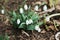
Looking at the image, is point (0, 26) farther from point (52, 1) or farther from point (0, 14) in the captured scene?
point (52, 1)

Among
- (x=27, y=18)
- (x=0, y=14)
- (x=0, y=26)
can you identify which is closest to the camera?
(x=27, y=18)

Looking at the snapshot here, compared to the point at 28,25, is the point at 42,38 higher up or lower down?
lower down

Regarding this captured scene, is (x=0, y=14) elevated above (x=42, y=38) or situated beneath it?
elevated above

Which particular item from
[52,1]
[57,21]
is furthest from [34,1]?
[57,21]

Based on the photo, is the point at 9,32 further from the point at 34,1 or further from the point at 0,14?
the point at 34,1

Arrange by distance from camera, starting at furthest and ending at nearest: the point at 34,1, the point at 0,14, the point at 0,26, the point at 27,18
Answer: the point at 34,1, the point at 0,14, the point at 0,26, the point at 27,18

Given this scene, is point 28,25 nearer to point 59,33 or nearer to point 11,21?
point 11,21

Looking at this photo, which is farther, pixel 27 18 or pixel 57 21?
pixel 57 21

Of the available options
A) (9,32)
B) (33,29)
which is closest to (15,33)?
(9,32)
